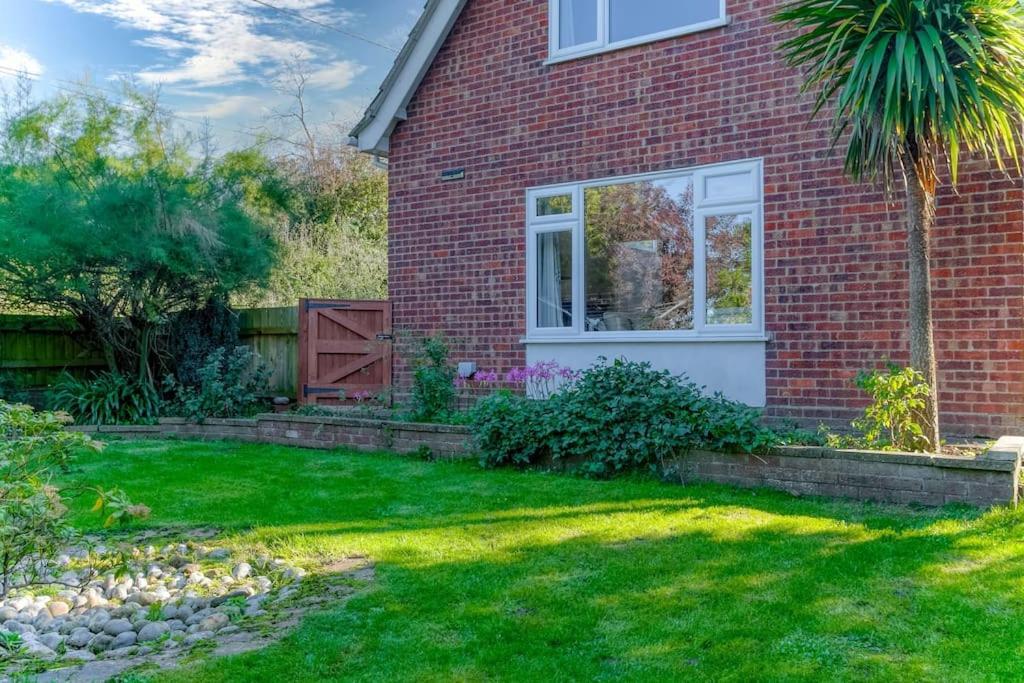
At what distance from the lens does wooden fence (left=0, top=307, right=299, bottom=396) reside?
12.2 m

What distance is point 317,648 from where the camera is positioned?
3.44 metres

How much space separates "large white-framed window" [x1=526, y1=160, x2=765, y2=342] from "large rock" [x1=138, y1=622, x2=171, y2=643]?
19.2ft

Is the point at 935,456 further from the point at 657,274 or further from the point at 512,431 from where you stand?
the point at 657,274

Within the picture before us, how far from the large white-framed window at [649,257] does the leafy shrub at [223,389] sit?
13.6 ft

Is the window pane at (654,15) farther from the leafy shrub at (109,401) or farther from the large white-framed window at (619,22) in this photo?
the leafy shrub at (109,401)

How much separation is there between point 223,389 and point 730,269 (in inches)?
260

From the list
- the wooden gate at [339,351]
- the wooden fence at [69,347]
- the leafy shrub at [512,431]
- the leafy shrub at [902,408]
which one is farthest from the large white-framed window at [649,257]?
the wooden fence at [69,347]

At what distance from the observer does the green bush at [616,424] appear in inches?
260

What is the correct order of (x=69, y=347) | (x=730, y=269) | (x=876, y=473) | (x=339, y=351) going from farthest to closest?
(x=69, y=347)
(x=339, y=351)
(x=730, y=269)
(x=876, y=473)

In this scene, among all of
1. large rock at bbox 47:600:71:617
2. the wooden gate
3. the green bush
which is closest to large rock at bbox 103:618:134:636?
large rock at bbox 47:600:71:617

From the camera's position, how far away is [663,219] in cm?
873

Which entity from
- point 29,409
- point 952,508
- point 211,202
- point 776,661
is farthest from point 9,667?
point 211,202

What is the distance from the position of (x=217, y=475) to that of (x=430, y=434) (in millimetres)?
2021

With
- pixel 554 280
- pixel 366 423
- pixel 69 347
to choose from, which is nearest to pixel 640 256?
pixel 554 280
